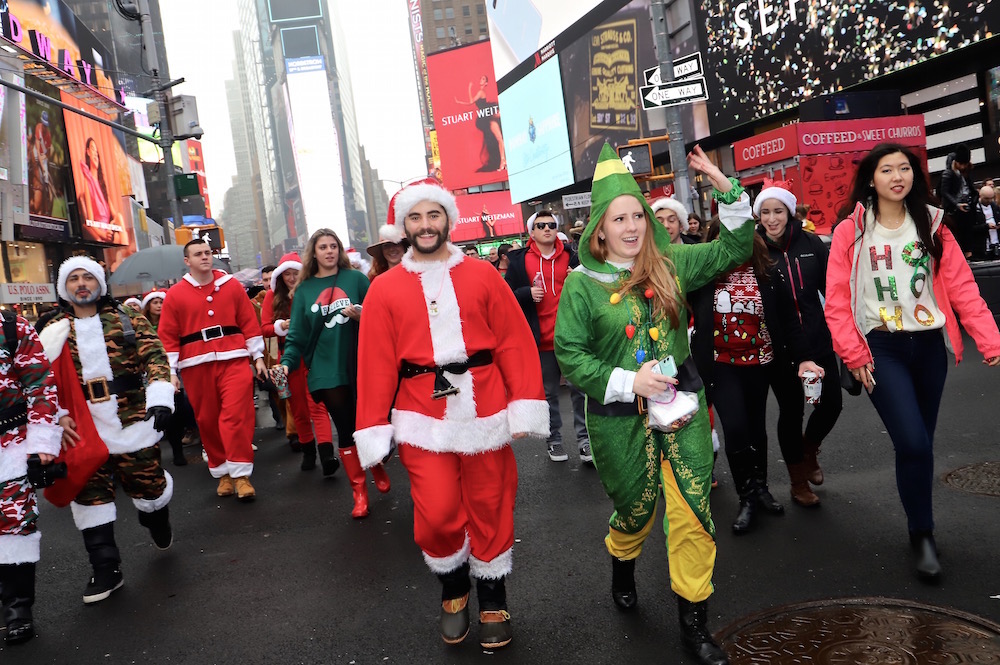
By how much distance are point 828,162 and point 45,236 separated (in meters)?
26.3

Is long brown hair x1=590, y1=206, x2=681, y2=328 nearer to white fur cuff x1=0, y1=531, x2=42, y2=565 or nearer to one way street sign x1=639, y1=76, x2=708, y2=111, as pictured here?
white fur cuff x1=0, y1=531, x2=42, y2=565

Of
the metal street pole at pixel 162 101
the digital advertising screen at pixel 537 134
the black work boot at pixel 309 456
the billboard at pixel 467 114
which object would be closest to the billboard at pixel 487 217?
the billboard at pixel 467 114

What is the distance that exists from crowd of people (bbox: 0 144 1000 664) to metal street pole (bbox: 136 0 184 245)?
532 inches

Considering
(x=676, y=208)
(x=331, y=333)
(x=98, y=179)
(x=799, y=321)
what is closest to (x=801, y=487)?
(x=799, y=321)

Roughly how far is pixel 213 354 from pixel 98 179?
34.3m

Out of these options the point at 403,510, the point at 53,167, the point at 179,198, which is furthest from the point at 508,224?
the point at 403,510

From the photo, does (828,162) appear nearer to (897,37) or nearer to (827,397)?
(897,37)

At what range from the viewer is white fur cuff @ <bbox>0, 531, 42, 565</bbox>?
4.55m

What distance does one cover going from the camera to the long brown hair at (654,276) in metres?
3.62

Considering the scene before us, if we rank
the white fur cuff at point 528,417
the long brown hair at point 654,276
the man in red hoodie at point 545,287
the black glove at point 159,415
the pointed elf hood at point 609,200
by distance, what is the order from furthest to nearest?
the man in red hoodie at point 545,287
the black glove at point 159,415
the white fur cuff at point 528,417
the pointed elf hood at point 609,200
the long brown hair at point 654,276

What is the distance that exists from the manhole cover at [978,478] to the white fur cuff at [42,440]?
5.29 m

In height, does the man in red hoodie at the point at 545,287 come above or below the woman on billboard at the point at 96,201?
below

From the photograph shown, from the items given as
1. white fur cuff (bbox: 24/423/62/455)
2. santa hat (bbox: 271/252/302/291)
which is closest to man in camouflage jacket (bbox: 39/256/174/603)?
white fur cuff (bbox: 24/423/62/455)

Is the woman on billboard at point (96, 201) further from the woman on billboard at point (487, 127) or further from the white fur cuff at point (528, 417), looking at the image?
the white fur cuff at point (528, 417)
